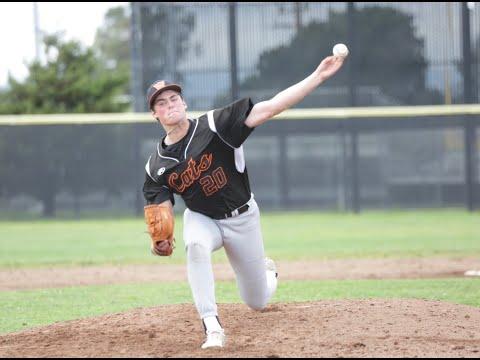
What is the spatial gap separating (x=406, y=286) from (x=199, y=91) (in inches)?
451

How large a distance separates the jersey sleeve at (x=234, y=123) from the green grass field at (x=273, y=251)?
215 cm

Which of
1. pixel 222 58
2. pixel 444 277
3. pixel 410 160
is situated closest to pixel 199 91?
pixel 222 58

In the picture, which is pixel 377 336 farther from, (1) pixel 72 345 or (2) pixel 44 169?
(2) pixel 44 169

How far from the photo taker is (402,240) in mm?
12297

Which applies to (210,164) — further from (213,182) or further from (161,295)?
(161,295)

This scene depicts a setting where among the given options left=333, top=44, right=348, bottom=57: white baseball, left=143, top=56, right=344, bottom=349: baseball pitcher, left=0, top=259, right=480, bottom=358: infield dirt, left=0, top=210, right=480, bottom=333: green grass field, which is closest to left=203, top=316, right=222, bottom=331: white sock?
left=143, top=56, right=344, bottom=349: baseball pitcher

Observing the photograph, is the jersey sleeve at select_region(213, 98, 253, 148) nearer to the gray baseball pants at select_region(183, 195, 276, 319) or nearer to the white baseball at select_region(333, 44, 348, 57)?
the gray baseball pants at select_region(183, 195, 276, 319)

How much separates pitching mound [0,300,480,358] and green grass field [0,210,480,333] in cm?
89

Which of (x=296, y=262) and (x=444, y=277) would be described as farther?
(x=296, y=262)

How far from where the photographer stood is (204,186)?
467 centimetres

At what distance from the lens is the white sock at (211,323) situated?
4.45 metres

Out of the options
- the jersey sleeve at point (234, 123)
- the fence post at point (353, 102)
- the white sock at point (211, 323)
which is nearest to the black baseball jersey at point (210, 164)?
the jersey sleeve at point (234, 123)

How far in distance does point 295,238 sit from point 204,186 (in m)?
8.46

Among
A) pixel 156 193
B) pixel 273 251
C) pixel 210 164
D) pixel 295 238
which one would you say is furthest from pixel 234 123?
pixel 295 238
